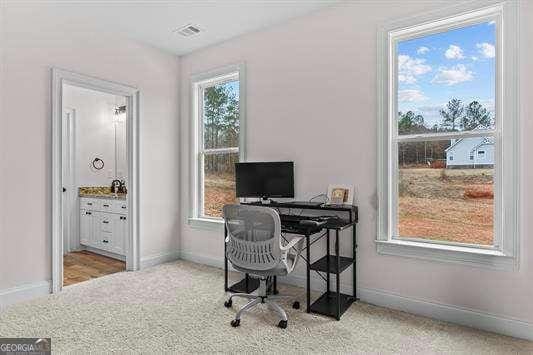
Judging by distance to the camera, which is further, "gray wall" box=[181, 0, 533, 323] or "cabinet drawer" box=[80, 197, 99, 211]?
"cabinet drawer" box=[80, 197, 99, 211]

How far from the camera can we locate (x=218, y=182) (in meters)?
4.31

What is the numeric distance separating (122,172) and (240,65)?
2952 millimetres

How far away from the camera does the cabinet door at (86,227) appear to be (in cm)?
499

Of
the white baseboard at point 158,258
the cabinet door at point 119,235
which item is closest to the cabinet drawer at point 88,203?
the cabinet door at point 119,235

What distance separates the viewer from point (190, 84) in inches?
175

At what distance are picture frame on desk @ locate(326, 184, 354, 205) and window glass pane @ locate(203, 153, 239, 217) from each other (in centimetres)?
135

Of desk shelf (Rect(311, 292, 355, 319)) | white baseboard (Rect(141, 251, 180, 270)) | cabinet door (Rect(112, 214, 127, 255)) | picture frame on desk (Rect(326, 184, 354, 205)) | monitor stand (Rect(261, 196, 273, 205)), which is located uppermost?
picture frame on desk (Rect(326, 184, 354, 205))

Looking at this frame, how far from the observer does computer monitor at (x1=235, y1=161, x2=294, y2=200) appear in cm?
338

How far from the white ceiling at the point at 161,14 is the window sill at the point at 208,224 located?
7.49 feet

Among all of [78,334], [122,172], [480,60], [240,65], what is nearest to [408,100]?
[480,60]

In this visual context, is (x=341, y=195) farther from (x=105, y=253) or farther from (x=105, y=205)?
(x=105, y=253)

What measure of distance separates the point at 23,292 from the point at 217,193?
7.31ft

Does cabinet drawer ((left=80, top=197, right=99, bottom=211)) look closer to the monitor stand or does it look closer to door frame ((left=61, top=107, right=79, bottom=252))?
door frame ((left=61, top=107, right=79, bottom=252))

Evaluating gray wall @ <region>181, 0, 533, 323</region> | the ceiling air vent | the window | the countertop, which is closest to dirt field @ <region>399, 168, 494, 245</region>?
gray wall @ <region>181, 0, 533, 323</region>
